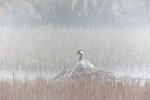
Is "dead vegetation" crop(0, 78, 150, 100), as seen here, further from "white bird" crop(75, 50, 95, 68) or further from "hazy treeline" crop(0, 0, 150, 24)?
"hazy treeline" crop(0, 0, 150, 24)

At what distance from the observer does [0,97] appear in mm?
6477

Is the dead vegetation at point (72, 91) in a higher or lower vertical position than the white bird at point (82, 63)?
lower

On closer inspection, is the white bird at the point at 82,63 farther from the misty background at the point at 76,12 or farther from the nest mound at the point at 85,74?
the misty background at the point at 76,12

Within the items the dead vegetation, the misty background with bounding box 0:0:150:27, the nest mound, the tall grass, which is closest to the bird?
the nest mound

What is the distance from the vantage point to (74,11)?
8.53 meters

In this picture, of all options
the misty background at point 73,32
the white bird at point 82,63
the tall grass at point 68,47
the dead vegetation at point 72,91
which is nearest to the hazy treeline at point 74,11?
the misty background at point 73,32

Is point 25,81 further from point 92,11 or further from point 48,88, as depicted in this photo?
point 92,11

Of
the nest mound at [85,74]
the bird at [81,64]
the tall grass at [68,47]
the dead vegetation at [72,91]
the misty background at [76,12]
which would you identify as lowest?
the dead vegetation at [72,91]

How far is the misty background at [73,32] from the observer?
→ 8336mm

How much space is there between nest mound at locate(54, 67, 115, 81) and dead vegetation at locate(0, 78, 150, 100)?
0.30 meters

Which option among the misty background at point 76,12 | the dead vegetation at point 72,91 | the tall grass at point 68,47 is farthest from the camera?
the misty background at point 76,12

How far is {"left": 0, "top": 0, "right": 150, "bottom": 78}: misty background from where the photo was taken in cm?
834

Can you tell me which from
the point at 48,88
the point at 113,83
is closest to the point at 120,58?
the point at 113,83

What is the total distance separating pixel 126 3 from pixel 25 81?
9.43 feet
